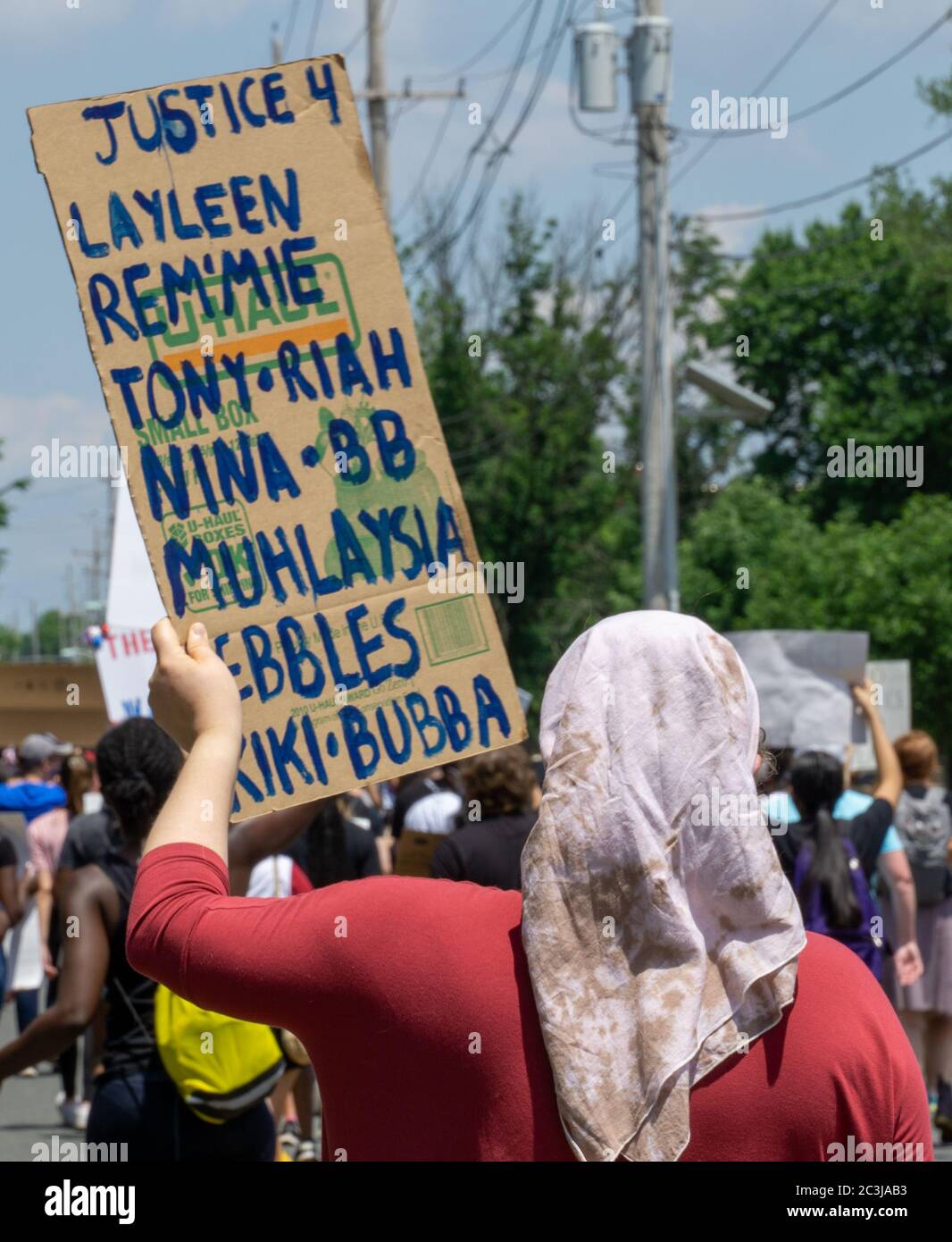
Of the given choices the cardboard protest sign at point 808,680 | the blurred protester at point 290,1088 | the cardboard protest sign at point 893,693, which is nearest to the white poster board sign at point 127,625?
the blurred protester at point 290,1088

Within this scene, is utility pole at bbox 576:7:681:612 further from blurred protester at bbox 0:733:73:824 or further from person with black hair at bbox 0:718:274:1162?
person with black hair at bbox 0:718:274:1162

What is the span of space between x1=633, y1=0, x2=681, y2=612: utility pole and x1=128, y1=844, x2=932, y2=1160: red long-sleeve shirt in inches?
455

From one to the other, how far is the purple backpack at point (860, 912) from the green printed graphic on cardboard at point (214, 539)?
4.55 metres

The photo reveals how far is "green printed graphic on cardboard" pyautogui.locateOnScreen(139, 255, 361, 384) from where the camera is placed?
8.57ft

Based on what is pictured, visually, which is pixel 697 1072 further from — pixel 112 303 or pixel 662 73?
pixel 662 73

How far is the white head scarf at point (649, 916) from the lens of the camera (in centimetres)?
170

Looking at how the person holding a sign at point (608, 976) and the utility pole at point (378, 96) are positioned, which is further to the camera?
the utility pole at point (378, 96)

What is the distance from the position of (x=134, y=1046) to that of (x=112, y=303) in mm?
1955

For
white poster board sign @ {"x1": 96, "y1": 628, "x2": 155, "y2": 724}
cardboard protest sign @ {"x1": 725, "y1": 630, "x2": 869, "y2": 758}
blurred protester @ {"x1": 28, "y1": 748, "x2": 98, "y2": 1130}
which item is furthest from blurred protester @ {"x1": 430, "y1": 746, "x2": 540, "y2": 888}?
blurred protester @ {"x1": 28, "y1": 748, "x2": 98, "y2": 1130}

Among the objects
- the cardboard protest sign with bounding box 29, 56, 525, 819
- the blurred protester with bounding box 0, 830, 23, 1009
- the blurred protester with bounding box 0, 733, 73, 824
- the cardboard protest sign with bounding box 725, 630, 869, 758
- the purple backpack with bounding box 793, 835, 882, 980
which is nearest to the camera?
the cardboard protest sign with bounding box 29, 56, 525, 819

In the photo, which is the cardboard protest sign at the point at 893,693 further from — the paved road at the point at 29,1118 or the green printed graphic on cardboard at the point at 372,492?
the green printed graphic on cardboard at the point at 372,492

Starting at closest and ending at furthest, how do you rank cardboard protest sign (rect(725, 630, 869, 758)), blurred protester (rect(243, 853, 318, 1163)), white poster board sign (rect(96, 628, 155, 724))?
blurred protester (rect(243, 853, 318, 1163)), cardboard protest sign (rect(725, 630, 869, 758)), white poster board sign (rect(96, 628, 155, 724))

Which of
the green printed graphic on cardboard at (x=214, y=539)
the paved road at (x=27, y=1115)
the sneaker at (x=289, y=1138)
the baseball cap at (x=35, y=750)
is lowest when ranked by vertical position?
the paved road at (x=27, y=1115)
